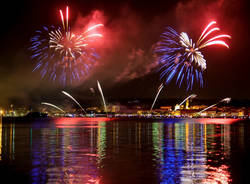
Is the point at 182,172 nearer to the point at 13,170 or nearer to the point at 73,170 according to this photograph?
the point at 73,170

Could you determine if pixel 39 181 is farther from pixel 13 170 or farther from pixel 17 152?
pixel 17 152

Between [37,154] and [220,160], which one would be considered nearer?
[220,160]

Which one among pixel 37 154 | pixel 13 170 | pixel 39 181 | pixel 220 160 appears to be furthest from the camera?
pixel 37 154

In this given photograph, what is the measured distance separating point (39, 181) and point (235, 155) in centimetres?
1363

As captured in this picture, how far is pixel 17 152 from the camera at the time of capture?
75.0 ft

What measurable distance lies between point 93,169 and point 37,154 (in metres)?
7.09

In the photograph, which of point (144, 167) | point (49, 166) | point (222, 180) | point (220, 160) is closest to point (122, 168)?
point (144, 167)

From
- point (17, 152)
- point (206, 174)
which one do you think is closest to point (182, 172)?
point (206, 174)

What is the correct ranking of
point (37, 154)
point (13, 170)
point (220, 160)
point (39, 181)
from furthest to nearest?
1. point (37, 154)
2. point (220, 160)
3. point (13, 170)
4. point (39, 181)

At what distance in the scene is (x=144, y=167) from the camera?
1681cm

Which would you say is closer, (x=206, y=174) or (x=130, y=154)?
(x=206, y=174)

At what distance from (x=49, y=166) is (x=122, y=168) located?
Result: 369 cm

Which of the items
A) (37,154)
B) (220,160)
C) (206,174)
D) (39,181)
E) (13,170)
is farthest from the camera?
(37,154)

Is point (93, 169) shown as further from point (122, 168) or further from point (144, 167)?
point (144, 167)
